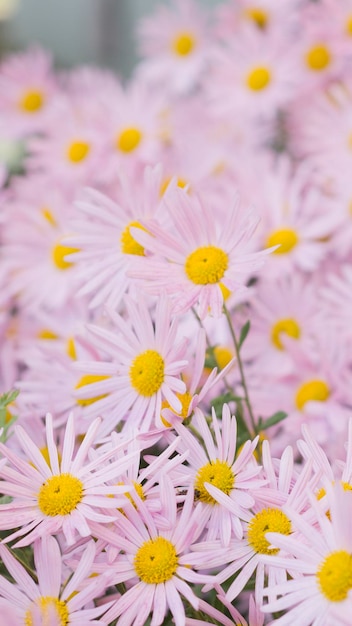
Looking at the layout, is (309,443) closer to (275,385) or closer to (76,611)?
(76,611)

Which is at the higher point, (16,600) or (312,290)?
(312,290)

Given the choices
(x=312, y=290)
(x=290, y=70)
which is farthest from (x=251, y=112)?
(x=312, y=290)

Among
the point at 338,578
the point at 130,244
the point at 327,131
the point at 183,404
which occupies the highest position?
the point at 327,131

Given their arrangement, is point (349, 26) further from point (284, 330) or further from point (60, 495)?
point (60, 495)

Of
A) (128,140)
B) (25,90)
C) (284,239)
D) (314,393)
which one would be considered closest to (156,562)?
(314,393)

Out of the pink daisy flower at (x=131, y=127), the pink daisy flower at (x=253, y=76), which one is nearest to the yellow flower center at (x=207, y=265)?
the pink daisy flower at (x=131, y=127)

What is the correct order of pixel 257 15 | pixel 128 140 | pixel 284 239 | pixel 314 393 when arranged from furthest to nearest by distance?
1. pixel 257 15
2. pixel 128 140
3. pixel 284 239
4. pixel 314 393

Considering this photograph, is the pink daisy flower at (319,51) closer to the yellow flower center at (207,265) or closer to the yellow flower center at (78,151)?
the yellow flower center at (78,151)
